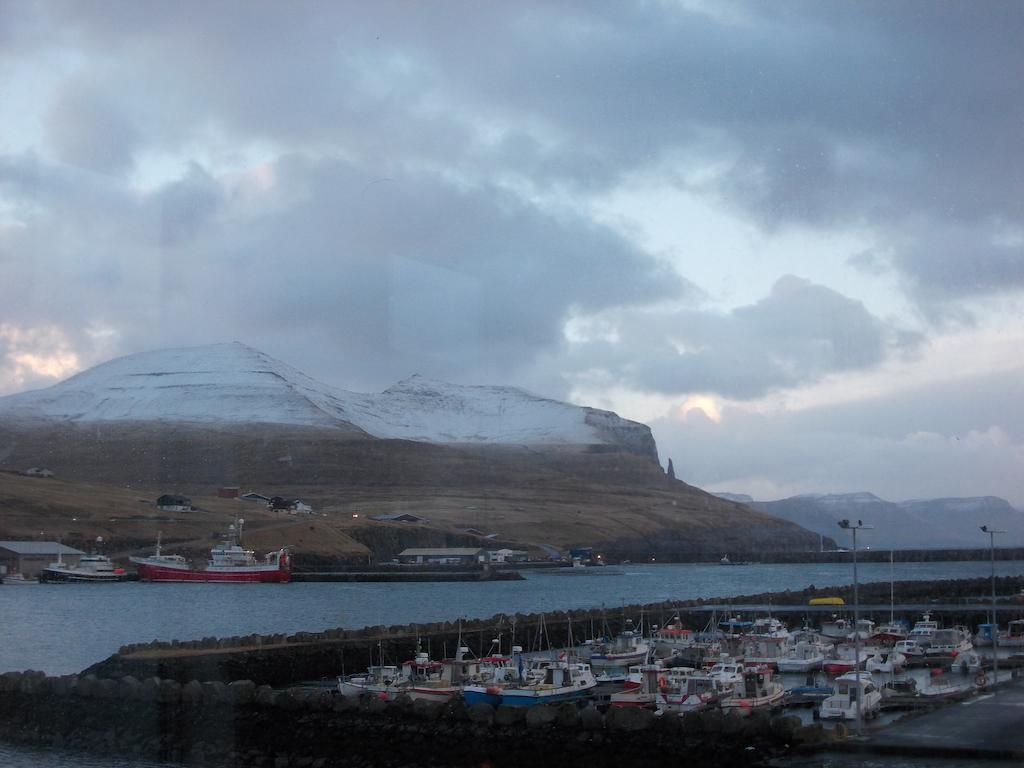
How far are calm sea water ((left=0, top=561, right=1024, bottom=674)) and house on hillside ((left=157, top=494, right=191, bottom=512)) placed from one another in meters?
17.1

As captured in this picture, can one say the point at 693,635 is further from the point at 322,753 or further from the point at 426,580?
the point at 426,580

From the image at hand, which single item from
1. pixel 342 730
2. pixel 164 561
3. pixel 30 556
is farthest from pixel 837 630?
pixel 30 556

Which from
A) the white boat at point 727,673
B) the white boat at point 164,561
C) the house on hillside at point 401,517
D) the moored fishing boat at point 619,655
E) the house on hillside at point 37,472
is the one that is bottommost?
the moored fishing boat at point 619,655

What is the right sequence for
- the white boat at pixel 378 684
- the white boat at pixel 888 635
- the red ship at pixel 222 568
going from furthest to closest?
the red ship at pixel 222 568
the white boat at pixel 888 635
the white boat at pixel 378 684

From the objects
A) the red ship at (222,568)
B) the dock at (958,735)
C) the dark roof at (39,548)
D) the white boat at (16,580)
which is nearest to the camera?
the dock at (958,735)

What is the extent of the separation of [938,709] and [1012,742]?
3.36m

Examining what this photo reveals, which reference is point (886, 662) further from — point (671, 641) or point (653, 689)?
point (653, 689)

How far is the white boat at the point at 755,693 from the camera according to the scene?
19.6 m

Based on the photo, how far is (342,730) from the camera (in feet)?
58.2

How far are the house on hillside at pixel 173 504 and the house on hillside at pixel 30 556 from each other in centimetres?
1183

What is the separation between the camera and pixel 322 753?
1712cm

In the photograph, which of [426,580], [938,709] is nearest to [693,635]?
[938,709]

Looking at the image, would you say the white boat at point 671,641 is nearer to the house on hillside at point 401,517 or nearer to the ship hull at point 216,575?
the ship hull at point 216,575

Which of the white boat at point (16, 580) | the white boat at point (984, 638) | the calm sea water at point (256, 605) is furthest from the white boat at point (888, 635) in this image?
the white boat at point (16, 580)
